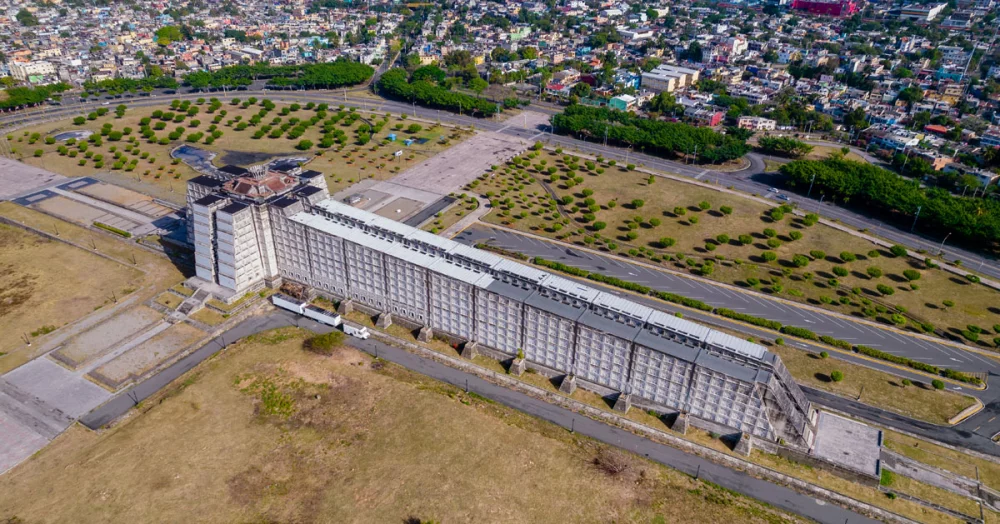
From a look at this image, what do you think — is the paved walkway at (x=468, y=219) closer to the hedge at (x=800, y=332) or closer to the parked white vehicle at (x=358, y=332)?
the parked white vehicle at (x=358, y=332)

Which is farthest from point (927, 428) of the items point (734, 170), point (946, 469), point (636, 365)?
point (734, 170)

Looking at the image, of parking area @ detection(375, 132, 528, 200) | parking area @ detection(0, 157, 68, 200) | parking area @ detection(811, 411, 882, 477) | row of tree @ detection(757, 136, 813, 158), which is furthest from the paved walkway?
parking area @ detection(0, 157, 68, 200)

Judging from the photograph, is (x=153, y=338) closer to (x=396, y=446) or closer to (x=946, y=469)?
(x=396, y=446)

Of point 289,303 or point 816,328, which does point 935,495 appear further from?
point 289,303

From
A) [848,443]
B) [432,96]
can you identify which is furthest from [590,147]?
[848,443]

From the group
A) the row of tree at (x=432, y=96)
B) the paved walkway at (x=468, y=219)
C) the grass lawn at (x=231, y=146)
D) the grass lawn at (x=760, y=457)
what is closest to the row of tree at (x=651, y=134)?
the row of tree at (x=432, y=96)

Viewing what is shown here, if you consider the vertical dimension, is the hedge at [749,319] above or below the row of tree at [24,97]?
below
